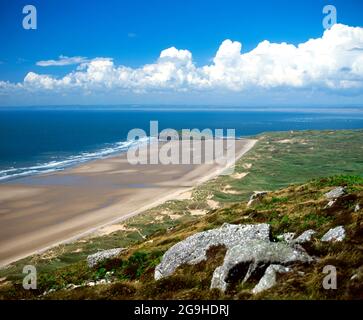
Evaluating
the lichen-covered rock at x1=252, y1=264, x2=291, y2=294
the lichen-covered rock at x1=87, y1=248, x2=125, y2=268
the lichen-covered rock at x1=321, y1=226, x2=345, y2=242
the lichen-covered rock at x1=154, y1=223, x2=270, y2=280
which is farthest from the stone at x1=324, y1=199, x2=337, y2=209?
the lichen-covered rock at x1=87, y1=248, x2=125, y2=268

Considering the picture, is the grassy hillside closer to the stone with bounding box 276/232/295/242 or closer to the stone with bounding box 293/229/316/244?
the stone with bounding box 293/229/316/244

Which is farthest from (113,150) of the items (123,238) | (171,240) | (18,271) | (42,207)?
(171,240)

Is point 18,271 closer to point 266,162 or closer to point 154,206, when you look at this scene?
point 154,206

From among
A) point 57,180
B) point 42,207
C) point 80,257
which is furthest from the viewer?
point 57,180

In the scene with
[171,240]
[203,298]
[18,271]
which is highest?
[203,298]

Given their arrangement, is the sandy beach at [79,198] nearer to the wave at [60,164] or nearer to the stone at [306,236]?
the wave at [60,164]

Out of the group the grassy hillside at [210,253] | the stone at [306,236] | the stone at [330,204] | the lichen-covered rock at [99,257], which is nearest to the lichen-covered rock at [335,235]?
the grassy hillside at [210,253]

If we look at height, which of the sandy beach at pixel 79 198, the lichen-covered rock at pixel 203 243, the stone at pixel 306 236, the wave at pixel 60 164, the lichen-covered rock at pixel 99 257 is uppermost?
the stone at pixel 306 236

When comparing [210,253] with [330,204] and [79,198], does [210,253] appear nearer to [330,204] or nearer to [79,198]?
[330,204]
